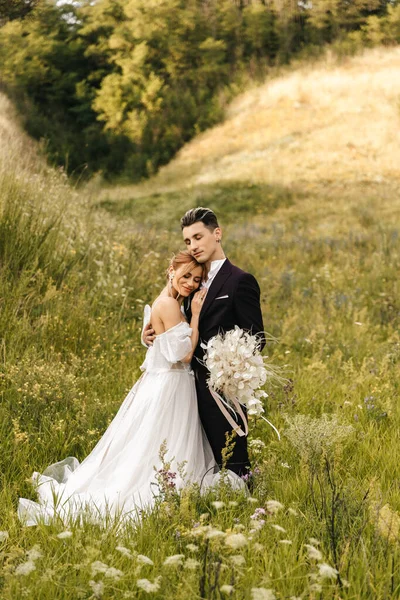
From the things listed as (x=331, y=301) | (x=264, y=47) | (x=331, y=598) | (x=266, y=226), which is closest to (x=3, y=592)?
(x=331, y=598)

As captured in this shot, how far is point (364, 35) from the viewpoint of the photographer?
34.6m

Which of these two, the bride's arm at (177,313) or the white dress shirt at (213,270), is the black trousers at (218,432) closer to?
the bride's arm at (177,313)

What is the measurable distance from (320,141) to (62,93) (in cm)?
1819

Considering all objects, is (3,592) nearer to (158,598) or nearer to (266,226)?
(158,598)

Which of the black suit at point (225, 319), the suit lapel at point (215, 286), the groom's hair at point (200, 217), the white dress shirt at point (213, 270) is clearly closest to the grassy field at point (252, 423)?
the black suit at point (225, 319)

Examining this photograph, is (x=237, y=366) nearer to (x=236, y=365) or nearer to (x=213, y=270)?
(x=236, y=365)

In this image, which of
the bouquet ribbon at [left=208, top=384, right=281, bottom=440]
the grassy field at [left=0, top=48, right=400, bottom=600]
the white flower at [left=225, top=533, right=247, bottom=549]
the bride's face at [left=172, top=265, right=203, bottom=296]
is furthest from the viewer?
the bride's face at [left=172, top=265, right=203, bottom=296]

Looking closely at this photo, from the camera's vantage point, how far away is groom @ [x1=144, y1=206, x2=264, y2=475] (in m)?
3.86

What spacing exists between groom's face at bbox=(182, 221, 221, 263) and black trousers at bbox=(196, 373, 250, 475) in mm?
793

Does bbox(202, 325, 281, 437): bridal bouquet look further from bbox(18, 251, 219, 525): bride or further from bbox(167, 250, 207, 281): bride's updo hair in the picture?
bbox(167, 250, 207, 281): bride's updo hair

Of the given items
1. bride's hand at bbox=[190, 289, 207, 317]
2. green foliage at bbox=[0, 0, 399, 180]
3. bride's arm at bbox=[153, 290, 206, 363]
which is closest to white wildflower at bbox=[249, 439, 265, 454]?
bride's arm at bbox=[153, 290, 206, 363]

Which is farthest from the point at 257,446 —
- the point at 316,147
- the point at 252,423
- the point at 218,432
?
the point at 316,147

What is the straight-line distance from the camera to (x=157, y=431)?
3.89 m

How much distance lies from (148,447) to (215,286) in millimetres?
1055
